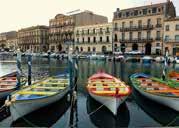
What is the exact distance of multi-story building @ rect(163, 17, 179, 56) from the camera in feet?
214

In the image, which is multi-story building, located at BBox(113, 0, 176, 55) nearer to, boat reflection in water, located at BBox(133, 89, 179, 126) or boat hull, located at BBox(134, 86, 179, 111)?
boat reflection in water, located at BBox(133, 89, 179, 126)

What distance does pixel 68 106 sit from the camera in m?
18.6

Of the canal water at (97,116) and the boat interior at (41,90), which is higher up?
the boat interior at (41,90)

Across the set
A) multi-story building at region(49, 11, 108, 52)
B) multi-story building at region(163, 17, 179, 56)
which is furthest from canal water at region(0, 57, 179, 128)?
multi-story building at region(49, 11, 108, 52)

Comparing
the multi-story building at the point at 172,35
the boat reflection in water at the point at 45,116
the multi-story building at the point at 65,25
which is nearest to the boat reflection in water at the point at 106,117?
the boat reflection in water at the point at 45,116

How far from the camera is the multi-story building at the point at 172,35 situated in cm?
6512

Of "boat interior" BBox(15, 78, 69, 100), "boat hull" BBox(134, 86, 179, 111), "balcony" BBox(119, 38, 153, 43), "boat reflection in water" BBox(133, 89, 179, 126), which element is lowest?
"boat reflection in water" BBox(133, 89, 179, 126)

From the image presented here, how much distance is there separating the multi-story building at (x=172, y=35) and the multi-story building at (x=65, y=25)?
36619 mm

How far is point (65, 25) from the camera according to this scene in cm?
9838

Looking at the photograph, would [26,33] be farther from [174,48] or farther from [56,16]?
[174,48]

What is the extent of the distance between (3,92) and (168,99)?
39.6ft

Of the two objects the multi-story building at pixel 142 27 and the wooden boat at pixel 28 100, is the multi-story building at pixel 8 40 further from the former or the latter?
the wooden boat at pixel 28 100

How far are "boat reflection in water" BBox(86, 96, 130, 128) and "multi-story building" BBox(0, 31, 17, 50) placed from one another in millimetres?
127843

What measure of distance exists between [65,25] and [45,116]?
3346 inches
